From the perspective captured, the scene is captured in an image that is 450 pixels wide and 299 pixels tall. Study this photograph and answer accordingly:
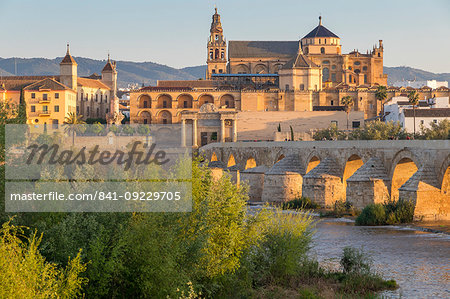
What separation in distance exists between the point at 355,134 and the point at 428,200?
35.9 metres

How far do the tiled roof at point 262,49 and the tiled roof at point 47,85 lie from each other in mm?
32866

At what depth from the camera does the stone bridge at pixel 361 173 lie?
2973cm

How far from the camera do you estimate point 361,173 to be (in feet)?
114

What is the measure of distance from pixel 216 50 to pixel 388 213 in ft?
340

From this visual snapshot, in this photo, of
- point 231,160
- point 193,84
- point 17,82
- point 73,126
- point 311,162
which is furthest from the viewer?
point 193,84

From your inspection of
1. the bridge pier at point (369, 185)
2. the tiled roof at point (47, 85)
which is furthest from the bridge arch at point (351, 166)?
the tiled roof at point (47, 85)

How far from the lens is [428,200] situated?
29.8 meters

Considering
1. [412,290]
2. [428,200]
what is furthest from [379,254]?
[428,200]

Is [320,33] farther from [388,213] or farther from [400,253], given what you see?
[400,253]

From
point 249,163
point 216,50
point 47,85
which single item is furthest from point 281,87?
point 249,163

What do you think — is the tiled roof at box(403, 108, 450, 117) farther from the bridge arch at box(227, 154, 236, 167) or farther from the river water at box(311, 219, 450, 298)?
the river water at box(311, 219, 450, 298)

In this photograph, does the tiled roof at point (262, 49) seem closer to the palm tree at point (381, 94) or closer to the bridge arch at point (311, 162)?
the palm tree at point (381, 94)

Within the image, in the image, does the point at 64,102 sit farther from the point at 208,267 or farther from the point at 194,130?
the point at 208,267

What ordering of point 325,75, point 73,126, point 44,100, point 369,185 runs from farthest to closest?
point 325,75, point 44,100, point 73,126, point 369,185
